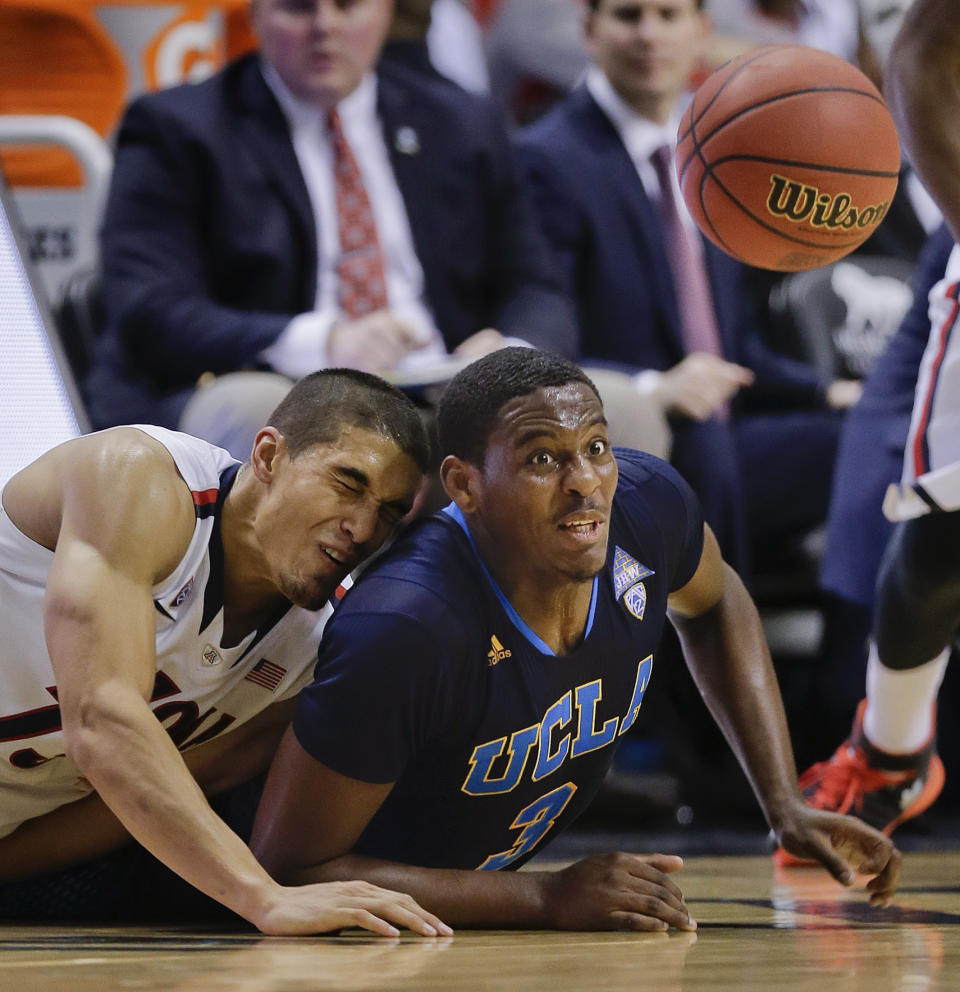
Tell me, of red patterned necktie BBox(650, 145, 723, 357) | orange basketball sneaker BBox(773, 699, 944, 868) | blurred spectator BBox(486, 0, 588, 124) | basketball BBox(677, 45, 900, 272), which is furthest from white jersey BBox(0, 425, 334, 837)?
blurred spectator BBox(486, 0, 588, 124)

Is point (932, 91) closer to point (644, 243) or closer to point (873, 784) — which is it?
point (873, 784)

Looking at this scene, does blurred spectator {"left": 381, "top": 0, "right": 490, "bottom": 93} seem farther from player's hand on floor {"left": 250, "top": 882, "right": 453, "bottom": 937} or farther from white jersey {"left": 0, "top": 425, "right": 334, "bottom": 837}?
player's hand on floor {"left": 250, "top": 882, "right": 453, "bottom": 937}

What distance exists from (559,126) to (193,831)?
2697 mm

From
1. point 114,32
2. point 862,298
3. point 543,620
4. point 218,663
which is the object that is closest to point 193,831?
point 218,663

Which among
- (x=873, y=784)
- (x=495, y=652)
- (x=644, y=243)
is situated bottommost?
(x=873, y=784)

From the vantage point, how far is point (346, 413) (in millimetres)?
2080

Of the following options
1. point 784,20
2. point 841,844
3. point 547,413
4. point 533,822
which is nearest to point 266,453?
point 547,413

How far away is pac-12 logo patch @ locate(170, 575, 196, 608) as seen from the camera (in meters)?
2.07

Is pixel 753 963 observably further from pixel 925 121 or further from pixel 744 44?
pixel 744 44

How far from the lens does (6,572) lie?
7.12ft

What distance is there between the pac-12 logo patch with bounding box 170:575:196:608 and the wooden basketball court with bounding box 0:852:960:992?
1.41ft

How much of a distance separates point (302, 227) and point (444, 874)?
195cm

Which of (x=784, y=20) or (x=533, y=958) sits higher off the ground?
(x=533, y=958)

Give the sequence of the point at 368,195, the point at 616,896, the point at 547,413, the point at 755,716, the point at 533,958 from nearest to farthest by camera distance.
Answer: the point at 533,958 < the point at 616,896 < the point at 547,413 < the point at 755,716 < the point at 368,195
